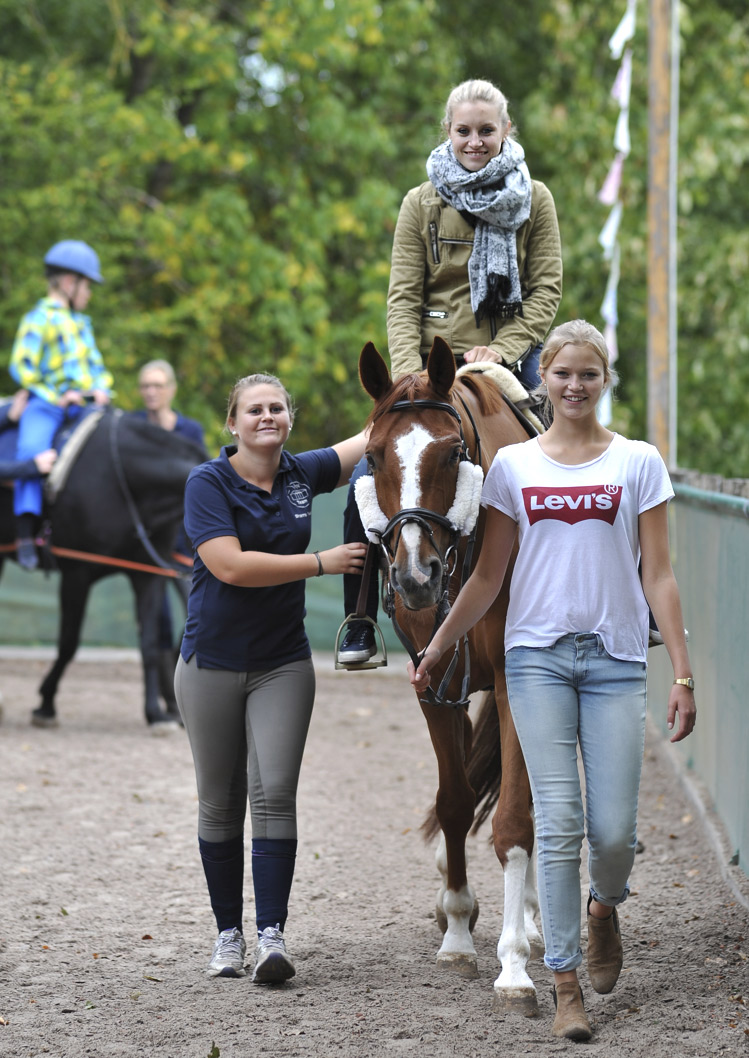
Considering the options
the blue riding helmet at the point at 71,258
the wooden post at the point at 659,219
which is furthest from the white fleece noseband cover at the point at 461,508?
the wooden post at the point at 659,219

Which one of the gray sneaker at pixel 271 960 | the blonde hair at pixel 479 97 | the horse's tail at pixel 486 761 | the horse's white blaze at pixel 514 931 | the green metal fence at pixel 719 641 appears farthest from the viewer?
the green metal fence at pixel 719 641

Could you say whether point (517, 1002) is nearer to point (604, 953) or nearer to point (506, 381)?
point (604, 953)

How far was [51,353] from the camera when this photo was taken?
982 centimetres

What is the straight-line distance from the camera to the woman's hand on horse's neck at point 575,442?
3.85 metres

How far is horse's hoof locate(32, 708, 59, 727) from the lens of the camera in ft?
33.0

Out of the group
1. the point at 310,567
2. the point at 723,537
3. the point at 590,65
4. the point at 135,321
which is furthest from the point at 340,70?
the point at 310,567

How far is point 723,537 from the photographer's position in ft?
20.7

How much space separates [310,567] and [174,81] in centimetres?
1548

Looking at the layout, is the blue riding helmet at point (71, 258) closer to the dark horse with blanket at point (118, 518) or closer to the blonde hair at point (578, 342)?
the dark horse with blanket at point (118, 518)

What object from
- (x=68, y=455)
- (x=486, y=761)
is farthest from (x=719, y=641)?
(x=68, y=455)

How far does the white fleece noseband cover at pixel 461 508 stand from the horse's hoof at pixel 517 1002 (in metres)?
1.37

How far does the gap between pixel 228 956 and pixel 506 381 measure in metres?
2.17

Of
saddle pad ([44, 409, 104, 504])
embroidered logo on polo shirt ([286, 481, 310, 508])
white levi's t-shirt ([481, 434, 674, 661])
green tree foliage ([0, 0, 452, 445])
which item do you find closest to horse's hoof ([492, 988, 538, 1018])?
white levi's t-shirt ([481, 434, 674, 661])

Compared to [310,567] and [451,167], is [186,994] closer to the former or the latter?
[310,567]
